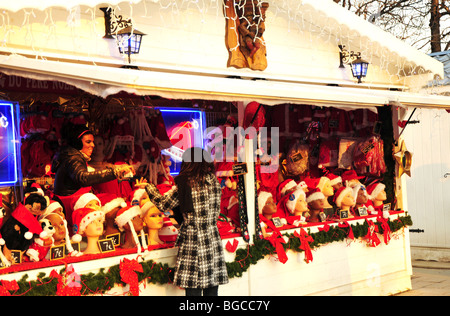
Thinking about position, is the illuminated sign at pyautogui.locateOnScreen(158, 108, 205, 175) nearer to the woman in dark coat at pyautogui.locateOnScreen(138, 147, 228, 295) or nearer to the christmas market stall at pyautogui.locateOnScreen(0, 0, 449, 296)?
the christmas market stall at pyautogui.locateOnScreen(0, 0, 449, 296)

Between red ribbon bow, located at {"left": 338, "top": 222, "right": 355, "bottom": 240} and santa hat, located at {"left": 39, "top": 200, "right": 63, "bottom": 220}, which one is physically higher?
santa hat, located at {"left": 39, "top": 200, "right": 63, "bottom": 220}

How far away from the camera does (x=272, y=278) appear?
678 cm

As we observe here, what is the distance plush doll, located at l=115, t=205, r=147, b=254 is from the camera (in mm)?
5656

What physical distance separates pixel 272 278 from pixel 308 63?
2.76 m

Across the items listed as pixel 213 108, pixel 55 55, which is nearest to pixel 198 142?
pixel 213 108

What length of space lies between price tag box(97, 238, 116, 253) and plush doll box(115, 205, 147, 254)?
7.3 inches

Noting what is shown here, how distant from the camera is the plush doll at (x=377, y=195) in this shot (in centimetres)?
839

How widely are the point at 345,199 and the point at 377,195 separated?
78cm

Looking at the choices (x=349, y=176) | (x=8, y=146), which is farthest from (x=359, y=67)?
(x=8, y=146)

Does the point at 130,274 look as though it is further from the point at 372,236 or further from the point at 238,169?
the point at 372,236

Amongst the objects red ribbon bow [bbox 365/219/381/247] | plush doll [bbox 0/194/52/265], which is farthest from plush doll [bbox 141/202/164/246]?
red ribbon bow [bbox 365/219/381/247]

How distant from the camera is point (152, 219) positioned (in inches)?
232

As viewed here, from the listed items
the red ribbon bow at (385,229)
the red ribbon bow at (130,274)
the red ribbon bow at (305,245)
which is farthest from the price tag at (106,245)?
the red ribbon bow at (385,229)

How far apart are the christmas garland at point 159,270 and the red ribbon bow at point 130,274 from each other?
0.10ft
